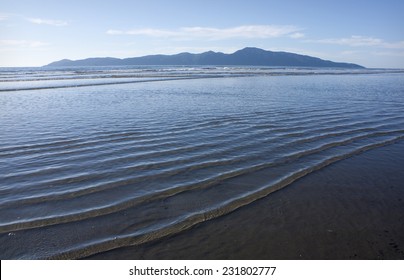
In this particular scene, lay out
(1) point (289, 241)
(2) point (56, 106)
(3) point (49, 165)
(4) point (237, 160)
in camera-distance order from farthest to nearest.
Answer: (2) point (56, 106), (4) point (237, 160), (3) point (49, 165), (1) point (289, 241)

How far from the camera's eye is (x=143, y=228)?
230 inches

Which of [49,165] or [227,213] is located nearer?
[227,213]

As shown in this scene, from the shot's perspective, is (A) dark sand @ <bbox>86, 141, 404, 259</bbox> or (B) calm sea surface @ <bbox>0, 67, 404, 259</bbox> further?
(B) calm sea surface @ <bbox>0, 67, 404, 259</bbox>

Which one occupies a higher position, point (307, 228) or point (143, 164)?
point (143, 164)

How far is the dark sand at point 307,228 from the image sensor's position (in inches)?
201

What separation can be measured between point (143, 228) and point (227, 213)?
5.68ft

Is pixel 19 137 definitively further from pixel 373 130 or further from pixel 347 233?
pixel 373 130

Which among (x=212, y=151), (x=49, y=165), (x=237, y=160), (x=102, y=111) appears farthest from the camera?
(x=102, y=111)

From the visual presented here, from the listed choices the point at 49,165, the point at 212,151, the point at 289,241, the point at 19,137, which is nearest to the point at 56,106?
the point at 19,137

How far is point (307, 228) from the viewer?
19.2ft

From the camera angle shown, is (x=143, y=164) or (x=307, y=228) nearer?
(x=307, y=228)

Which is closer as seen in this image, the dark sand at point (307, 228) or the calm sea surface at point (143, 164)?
the dark sand at point (307, 228)

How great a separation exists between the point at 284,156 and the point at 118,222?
19.3 ft

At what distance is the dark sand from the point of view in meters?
5.12
